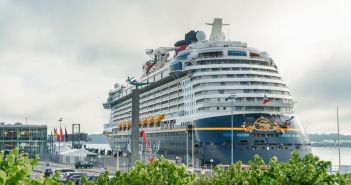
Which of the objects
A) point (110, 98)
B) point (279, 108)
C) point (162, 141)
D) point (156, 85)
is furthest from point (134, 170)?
point (110, 98)

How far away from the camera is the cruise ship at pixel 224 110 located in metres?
68.9

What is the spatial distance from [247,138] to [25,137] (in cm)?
6026

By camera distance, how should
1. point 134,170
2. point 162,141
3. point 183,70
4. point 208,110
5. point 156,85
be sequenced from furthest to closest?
1. point 156,85
2. point 162,141
3. point 183,70
4. point 208,110
5. point 134,170

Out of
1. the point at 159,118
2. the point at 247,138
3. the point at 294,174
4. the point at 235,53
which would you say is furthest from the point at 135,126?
the point at 159,118

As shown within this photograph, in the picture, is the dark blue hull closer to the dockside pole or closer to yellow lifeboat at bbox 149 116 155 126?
the dockside pole

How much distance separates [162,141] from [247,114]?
24200 mm

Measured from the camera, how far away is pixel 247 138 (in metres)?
68.6

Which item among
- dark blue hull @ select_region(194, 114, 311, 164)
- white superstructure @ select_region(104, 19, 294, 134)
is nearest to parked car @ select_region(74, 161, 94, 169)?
white superstructure @ select_region(104, 19, 294, 134)

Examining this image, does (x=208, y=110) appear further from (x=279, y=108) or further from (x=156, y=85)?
(x=156, y=85)

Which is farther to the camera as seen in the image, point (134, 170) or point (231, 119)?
point (231, 119)

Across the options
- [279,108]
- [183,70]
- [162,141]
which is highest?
[183,70]

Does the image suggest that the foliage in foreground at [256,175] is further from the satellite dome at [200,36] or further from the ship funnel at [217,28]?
the ship funnel at [217,28]

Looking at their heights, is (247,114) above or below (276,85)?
below

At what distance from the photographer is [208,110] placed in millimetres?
73250
